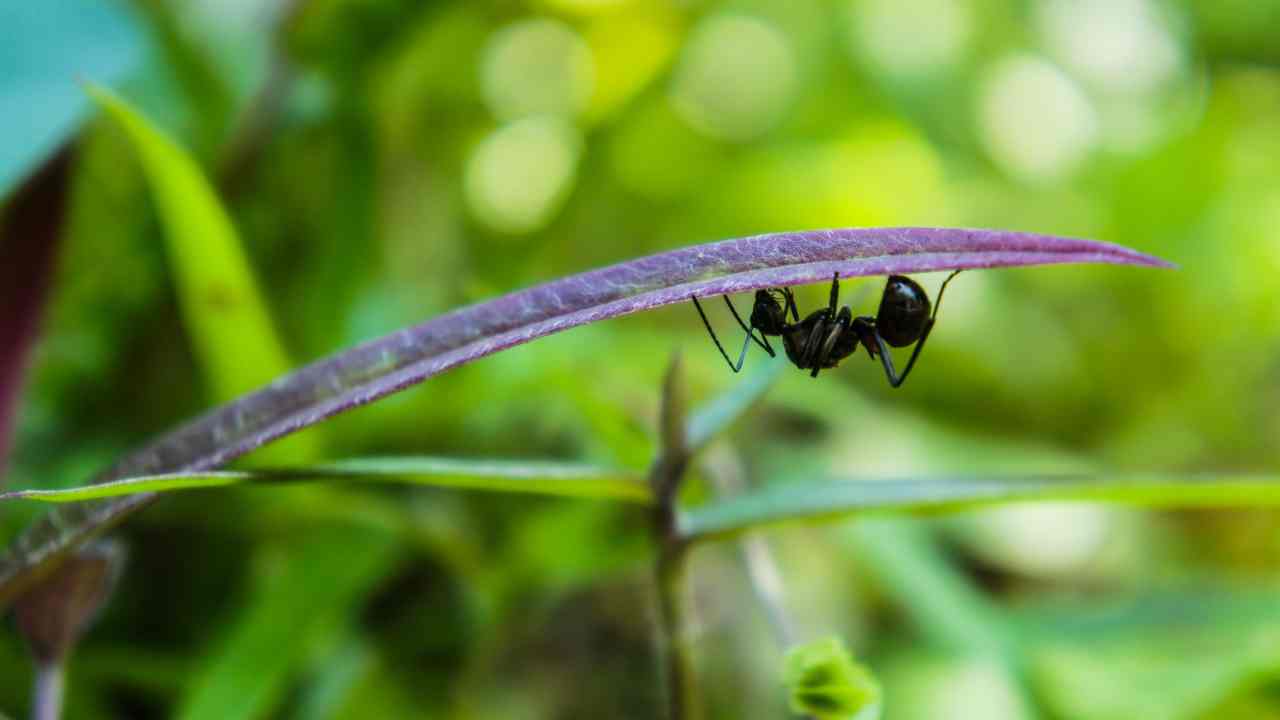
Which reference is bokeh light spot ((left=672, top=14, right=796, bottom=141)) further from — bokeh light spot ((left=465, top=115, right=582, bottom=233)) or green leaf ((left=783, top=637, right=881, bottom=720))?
green leaf ((left=783, top=637, right=881, bottom=720))

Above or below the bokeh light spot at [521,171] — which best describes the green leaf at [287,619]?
below

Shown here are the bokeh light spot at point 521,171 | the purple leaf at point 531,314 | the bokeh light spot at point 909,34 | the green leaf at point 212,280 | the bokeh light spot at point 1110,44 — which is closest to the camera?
the purple leaf at point 531,314

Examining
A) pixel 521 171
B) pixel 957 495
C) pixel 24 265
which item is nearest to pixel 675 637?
pixel 957 495

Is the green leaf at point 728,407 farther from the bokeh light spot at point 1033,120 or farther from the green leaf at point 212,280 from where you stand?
the bokeh light spot at point 1033,120

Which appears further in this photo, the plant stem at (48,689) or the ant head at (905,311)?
the ant head at (905,311)

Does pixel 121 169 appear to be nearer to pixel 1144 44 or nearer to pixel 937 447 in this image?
pixel 937 447

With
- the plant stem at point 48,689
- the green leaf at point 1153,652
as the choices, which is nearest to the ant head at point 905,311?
the green leaf at point 1153,652

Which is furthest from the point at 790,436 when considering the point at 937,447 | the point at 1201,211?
the point at 1201,211
